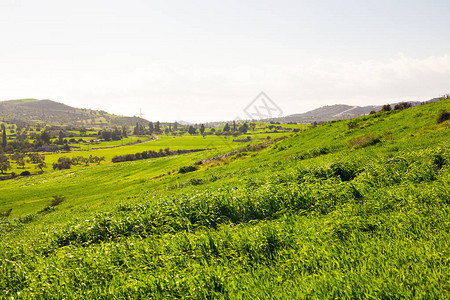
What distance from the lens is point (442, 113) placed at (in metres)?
27.2

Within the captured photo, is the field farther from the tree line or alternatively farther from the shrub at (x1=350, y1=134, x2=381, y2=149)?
the tree line

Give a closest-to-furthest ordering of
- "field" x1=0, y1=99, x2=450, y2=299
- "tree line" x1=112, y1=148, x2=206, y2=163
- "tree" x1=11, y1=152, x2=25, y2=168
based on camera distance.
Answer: "field" x1=0, y1=99, x2=450, y2=299, "tree line" x1=112, y1=148, x2=206, y2=163, "tree" x1=11, y1=152, x2=25, y2=168

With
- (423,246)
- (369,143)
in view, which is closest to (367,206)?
(423,246)

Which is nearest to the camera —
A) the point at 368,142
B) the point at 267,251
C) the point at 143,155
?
the point at 267,251

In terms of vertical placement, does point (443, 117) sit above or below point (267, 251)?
above

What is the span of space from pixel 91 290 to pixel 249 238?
3.33m

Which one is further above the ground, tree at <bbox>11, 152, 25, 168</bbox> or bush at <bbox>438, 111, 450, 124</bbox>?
bush at <bbox>438, 111, 450, 124</bbox>

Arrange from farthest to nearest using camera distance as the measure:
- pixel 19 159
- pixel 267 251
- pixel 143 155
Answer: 1. pixel 19 159
2. pixel 143 155
3. pixel 267 251

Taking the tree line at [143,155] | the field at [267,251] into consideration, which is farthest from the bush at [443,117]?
the tree line at [143,155]

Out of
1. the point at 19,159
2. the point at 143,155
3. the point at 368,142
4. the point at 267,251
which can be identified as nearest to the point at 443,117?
the point at 368,142

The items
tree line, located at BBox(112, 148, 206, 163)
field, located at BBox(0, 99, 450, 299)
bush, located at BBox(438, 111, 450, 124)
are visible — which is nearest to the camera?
field, located at BBox(0, 99, 450, 299)

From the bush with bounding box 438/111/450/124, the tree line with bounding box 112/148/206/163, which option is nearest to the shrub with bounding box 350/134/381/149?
the bush with bounding box 438/111/450/124

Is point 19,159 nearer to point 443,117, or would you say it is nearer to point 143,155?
point 143,155

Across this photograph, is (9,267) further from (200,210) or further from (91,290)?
(200,210)
